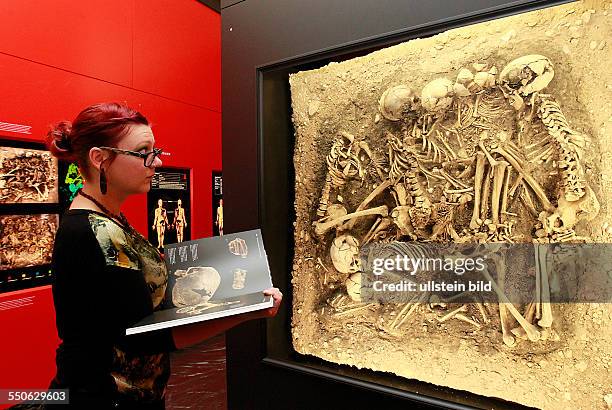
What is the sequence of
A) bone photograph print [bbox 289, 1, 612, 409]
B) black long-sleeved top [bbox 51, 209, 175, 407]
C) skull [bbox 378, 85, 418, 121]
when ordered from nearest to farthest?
black long-sleeved top [bbox 51, 209, 175, 407] < bone photograph print [bbox 289, 1, 612, 409] < skull [bbox 378, 85, 418, 121]

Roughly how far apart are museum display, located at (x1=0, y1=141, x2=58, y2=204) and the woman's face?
2016 millimetres

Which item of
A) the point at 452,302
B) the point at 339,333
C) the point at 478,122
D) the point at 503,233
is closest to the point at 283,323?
the point at 339,333

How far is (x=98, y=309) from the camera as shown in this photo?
4.48 feet

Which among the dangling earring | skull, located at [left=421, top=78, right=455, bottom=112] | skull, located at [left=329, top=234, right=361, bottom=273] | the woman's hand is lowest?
the woman's hand

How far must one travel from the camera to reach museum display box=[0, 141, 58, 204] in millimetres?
3037

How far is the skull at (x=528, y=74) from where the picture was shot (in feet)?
6.23

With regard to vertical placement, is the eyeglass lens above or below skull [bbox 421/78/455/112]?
below

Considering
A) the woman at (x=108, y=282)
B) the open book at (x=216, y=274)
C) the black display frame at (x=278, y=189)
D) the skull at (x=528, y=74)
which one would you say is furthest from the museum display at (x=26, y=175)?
the skull at (x=528, y=74)

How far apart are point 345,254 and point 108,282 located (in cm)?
143

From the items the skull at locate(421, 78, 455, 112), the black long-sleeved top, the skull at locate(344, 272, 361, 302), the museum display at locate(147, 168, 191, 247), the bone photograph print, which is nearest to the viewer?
the black long-sleeved top

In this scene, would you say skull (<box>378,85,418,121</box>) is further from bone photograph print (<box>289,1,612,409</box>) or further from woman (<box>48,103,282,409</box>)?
woman (<box>48,103,282,409</box>)

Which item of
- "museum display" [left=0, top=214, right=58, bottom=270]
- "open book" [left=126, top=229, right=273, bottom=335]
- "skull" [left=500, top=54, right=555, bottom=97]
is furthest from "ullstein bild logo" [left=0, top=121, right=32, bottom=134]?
"skull" [left=500, top=54, right=555, bottom=97]

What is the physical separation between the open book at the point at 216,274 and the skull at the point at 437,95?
1131 millimetres

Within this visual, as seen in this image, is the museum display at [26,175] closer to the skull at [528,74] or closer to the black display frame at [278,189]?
the black display frame at [278,189]
